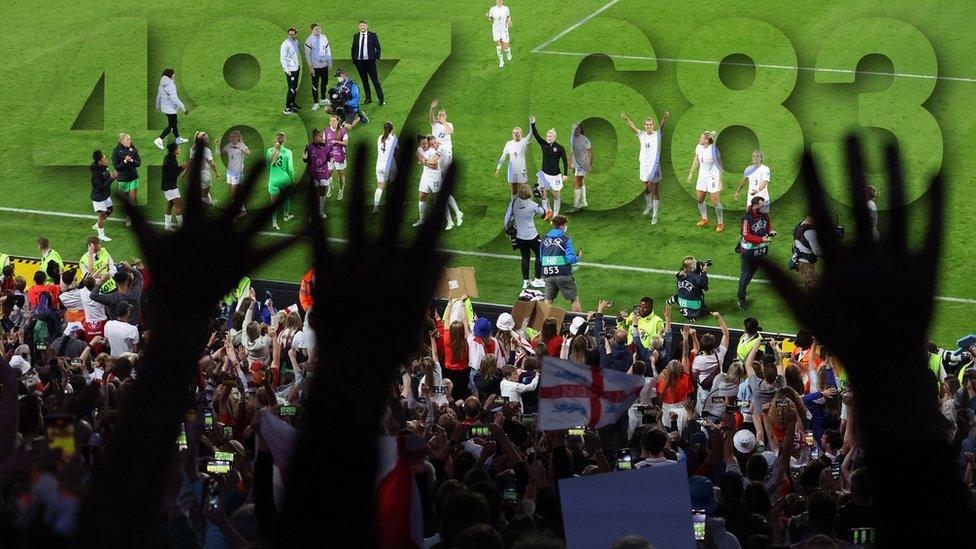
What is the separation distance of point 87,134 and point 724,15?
1355cm

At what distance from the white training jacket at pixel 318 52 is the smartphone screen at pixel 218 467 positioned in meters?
22.4

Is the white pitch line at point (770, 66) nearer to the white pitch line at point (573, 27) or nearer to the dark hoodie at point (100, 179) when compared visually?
the white pitch line at point (573, 27)

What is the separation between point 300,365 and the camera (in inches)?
706

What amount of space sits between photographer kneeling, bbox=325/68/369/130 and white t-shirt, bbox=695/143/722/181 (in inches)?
284

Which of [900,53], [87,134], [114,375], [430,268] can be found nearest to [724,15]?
[900,53]

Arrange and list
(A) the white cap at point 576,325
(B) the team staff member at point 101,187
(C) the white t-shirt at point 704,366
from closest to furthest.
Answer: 1. (C) the white t-shirt at point 704,366
2. (A) the white cap at point 576,325
3. (B) the team staff member at point 101,187

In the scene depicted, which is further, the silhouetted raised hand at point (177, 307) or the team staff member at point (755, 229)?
the team staff member at point (755, 229)

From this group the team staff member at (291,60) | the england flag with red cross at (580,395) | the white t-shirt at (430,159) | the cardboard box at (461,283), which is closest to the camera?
the england flag with red cross at (580,395)

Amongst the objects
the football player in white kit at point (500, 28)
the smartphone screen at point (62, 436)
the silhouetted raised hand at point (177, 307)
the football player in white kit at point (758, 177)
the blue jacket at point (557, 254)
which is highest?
the football player in white kit at point (500, 28)

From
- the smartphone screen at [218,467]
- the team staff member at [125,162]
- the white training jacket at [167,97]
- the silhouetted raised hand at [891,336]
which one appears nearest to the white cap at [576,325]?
the team staff member at [125,162]

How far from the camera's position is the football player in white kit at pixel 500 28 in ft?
98.5

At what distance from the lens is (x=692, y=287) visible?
69.9 feet

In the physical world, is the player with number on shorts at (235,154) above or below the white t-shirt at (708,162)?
above

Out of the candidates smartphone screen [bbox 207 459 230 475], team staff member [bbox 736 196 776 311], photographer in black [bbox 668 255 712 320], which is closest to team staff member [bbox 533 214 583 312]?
photographer in black [bbox 668 255 712 320]
